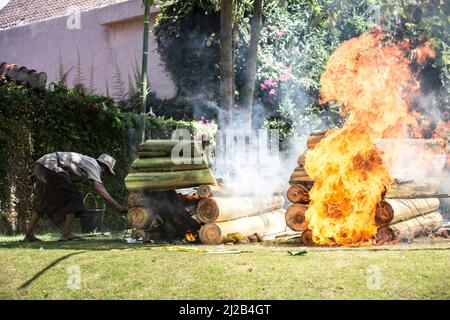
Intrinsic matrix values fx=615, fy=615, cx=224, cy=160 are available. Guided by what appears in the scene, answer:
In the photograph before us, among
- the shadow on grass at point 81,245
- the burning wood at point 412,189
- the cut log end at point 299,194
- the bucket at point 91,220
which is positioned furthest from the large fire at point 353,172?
the bucket at point 91,220

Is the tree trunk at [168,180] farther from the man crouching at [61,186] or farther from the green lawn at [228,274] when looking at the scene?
the green lawn at [228,274]

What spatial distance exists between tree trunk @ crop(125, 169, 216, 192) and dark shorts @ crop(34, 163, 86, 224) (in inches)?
37.6

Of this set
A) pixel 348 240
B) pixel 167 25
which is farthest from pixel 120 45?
pixel 348 240

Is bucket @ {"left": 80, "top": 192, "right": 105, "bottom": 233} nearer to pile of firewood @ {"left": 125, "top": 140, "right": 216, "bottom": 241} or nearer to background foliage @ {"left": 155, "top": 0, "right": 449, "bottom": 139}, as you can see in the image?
pile of firewood @ {"left": 125, "top": 140, "right": 216, "bottom": 241}

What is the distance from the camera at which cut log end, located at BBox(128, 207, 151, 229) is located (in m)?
10.5

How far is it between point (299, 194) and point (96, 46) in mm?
15009

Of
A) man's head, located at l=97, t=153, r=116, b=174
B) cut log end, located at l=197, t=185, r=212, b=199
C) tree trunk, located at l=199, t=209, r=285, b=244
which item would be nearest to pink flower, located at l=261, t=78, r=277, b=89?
tree trunk, located at l=199, t=209, r=285, b=244

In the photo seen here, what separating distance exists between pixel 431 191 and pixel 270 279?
6.82 m

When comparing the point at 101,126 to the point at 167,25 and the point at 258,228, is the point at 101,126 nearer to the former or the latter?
the point at 258,228

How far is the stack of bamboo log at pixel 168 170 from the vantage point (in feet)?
34.0

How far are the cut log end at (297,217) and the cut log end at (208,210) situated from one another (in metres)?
1.26
